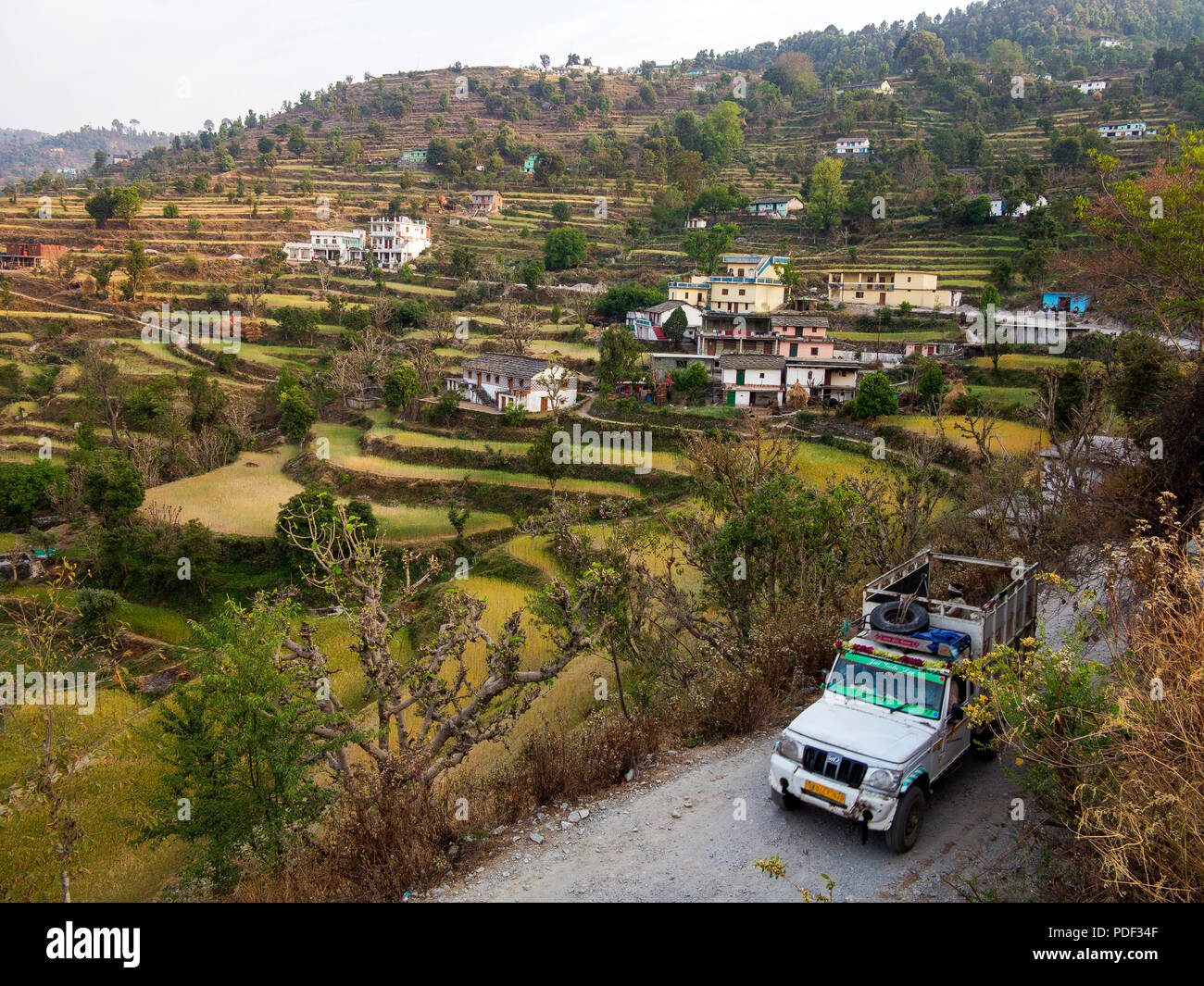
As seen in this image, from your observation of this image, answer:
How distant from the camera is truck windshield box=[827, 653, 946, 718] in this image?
738 cm

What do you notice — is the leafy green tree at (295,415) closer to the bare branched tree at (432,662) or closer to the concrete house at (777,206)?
the bare branched tree at (432,662)

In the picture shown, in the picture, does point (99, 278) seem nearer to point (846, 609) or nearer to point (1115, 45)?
point (846, 609)

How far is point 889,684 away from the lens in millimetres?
7609

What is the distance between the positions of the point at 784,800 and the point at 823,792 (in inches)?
20.8

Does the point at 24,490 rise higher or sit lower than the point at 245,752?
lower

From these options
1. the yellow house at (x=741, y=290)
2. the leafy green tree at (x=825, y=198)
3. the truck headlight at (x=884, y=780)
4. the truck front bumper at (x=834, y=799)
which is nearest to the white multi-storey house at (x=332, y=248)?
the yellow house at (x=741, y=290)

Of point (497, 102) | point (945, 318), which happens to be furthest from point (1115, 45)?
point (945, 318)

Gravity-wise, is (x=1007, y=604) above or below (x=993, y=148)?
below

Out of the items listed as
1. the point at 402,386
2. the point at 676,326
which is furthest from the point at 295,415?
the point at 676,326

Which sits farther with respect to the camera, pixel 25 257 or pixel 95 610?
pixel 25 257

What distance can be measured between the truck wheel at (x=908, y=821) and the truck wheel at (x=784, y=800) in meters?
0.90

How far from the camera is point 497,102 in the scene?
116m

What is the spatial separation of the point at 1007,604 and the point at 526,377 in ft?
100

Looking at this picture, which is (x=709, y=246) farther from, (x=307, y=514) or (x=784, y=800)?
(x=784, y=800)
